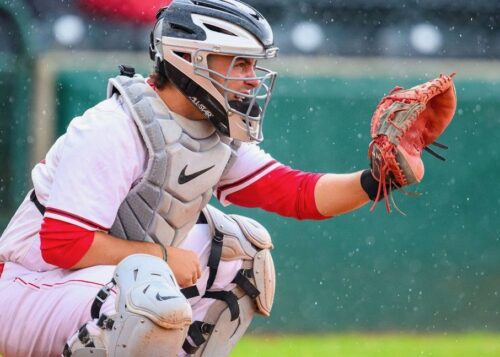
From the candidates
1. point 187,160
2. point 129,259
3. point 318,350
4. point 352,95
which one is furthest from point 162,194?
point 352,95

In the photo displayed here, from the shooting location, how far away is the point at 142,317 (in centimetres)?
363

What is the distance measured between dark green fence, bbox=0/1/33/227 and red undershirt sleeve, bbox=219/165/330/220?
7.33 feet

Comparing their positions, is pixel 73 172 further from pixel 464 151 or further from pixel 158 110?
pixel 464 151

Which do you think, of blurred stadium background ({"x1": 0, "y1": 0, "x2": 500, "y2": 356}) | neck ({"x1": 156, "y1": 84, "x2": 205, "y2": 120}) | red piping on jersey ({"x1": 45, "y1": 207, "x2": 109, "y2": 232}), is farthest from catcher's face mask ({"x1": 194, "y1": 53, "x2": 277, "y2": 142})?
blurred stadium background ({"x1": 0, "y1": 0, "x2": 500, "y2": 356})

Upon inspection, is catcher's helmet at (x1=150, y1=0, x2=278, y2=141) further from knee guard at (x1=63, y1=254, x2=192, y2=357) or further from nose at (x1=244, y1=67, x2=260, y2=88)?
knee guard at (x1=63, y1=254, x2=192, y2=357)

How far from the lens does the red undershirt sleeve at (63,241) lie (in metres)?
3.91

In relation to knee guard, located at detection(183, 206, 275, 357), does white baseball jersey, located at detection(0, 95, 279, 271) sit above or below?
above

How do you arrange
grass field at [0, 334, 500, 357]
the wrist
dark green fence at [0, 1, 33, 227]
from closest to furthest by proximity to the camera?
the wrist → grass field at [0, 334, 500, 357] → dark green fence at [0, 1, 33, 227]

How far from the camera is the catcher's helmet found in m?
4.14

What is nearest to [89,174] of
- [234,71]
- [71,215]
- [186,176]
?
[71,215]

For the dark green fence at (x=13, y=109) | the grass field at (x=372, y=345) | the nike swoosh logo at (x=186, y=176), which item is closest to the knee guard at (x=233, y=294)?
the nike swoosh logo at (x=186, y=176)

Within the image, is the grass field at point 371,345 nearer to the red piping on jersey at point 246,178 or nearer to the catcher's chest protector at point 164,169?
the red piping on jersey at point 246,178

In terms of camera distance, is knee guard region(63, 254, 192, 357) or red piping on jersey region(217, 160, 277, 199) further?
red piping on jersey region(217, 160, 277, 199)

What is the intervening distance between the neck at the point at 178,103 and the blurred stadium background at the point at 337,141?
7.81ft
